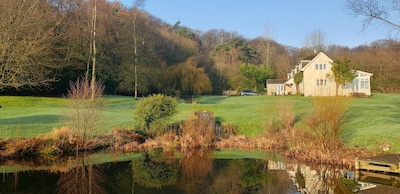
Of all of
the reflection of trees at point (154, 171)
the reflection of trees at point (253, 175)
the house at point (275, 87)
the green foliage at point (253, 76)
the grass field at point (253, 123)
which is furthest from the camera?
the green foliage at point (253, 76)

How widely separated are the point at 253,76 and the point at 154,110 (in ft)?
136

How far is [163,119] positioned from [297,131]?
8.06 m

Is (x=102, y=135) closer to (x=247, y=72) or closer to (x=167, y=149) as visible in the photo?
(x=167, y=149)

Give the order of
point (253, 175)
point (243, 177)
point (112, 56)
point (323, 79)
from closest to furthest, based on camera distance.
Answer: point (243, 177), point (253, 175), point (323, 79), point (112, 56)

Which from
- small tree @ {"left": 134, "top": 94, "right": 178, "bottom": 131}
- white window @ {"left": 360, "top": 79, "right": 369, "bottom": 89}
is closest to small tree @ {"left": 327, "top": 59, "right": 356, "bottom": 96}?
white window @ {"left": 360, "top": 79, "right": 369, "bottom": 89}

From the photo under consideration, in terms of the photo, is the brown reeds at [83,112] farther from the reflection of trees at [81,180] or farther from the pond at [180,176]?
the reflection of trees at [81,180]

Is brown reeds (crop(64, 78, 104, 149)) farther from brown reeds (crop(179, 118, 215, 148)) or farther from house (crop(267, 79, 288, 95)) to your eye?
house (crop(267, 79, 288, 95))

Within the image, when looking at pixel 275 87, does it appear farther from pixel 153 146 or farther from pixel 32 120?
pixel 32 120

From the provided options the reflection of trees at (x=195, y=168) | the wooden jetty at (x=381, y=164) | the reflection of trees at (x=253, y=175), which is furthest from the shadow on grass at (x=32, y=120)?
the wooden jetty at (x=381, y=164)

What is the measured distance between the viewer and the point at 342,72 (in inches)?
1646

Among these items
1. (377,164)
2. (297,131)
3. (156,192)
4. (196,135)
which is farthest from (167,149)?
(377,164)

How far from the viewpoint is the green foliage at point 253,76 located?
60.9 m

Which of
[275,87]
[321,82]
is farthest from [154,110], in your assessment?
[275,87]

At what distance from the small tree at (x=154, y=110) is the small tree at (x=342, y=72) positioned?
86.2 ft
